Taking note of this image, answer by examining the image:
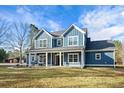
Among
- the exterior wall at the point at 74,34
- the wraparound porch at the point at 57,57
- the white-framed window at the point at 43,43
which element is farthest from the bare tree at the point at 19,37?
the exterior wall at the point at 74,34

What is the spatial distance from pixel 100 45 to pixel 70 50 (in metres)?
3.83

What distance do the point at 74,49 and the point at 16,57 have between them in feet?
87.1

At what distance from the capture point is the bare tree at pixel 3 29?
36.2 metres

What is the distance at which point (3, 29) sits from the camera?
124 feet

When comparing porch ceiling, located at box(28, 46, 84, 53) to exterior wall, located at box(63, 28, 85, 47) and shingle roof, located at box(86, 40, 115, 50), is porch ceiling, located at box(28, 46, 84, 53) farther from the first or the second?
shingle roof, located at box(86, 40, 115, 50)

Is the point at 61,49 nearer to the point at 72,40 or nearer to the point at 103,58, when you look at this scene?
the point at 72,40

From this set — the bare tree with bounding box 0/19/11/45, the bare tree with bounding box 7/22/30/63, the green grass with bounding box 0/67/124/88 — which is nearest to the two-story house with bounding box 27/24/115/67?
the green grass with bounding box 0/67/124/88

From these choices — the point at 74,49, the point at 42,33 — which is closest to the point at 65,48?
the point at 74,49

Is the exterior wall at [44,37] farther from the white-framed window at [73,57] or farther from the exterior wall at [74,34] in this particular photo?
the white-framed window at [73,57]

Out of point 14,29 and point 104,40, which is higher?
point 14,29
